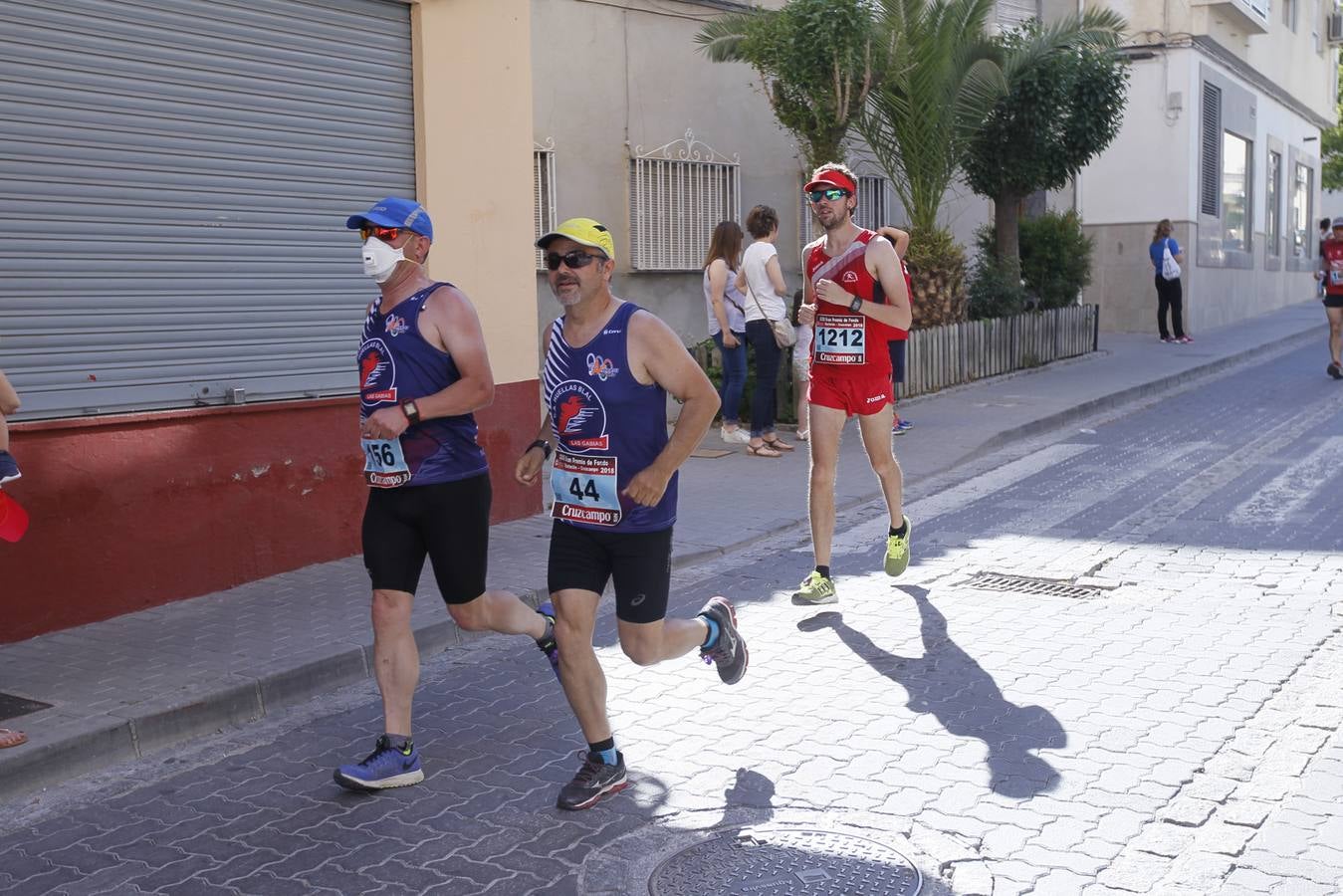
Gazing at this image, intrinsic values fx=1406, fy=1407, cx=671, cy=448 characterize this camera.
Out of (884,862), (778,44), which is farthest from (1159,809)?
(778,44)

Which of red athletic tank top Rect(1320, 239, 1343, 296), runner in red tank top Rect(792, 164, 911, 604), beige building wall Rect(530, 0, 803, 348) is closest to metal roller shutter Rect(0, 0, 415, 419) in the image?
runner in red tank top Rect(792, 164, 911, 604)

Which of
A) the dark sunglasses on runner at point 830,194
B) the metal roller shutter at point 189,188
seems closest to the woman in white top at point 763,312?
the metal roller shutter at point 189,188

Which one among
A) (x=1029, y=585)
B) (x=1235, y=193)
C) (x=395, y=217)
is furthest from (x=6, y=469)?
(x=1235, y=193)

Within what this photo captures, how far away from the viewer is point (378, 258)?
15.8 ft

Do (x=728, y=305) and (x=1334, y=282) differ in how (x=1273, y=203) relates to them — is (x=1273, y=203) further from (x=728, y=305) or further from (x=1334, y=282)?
(x=728, y=305)

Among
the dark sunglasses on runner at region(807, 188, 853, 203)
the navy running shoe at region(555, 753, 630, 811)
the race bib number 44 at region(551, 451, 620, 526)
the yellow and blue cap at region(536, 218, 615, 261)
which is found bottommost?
the navy running shoe at region(555, 753, 630, 811)

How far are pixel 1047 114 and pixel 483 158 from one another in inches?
434

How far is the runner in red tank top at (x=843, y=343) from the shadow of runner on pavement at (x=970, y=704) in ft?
1.89

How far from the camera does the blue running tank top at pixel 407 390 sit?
4801 millimetres

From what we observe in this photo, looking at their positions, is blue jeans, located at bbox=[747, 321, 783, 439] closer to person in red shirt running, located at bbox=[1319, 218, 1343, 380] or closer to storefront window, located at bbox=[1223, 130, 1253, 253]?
person in red shirt running, located at bbox=[1319, 218, 1343, 380]

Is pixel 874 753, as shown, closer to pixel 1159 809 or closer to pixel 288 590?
pixel 1159 809

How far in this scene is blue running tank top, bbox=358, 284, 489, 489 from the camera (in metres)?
4.80

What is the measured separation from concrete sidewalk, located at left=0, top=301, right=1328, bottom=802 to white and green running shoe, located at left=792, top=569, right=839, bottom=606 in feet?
4.13

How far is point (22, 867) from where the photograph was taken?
4234 mm
